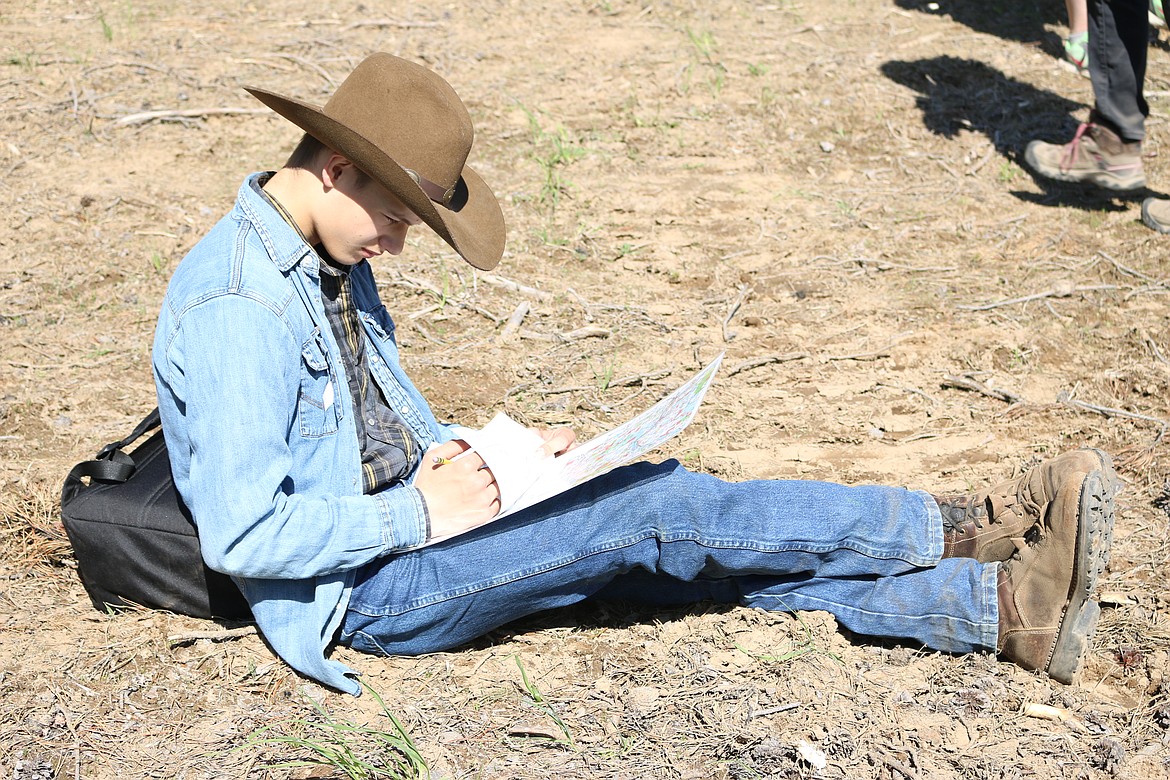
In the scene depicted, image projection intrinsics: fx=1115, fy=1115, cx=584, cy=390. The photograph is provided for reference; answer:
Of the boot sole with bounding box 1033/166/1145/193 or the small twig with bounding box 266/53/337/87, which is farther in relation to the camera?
the small twig with bounding box 266/53/337/87

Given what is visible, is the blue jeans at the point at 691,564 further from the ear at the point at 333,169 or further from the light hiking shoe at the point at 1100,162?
the light hiking shoe at the point at 1100,162

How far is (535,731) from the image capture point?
2.55 m

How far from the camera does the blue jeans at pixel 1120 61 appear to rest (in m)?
5.22

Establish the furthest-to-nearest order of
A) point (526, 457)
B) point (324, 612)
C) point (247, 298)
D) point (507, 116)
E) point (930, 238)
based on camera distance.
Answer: point (507, 116), point (930, 238), point (526, 457), point (324, 612), point (247, 298)

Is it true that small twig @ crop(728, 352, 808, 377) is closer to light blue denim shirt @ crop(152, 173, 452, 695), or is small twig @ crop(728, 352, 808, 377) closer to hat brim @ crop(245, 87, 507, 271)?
hat brim @ crop(245, 87, 507, 271)

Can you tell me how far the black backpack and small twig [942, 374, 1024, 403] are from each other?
2611mm

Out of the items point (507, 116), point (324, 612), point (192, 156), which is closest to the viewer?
point (324, 612)

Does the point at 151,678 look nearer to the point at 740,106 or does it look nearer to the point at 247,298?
the point at 247,298

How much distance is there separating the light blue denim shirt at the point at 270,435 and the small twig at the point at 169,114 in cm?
388

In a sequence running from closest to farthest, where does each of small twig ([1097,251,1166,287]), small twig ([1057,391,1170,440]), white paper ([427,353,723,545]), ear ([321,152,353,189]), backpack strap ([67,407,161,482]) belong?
ear ([321,152,353,189]), white paper ([427,353,723,545]), backpack strap ([67,407,161,482]), small twig ([1057,391,1170,440]), small twig ([1097,251,1166,287])

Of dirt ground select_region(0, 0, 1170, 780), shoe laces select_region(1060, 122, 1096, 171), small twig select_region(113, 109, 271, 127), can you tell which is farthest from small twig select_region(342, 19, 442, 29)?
shoe laces select_region(1060, 122, 1096, 171)

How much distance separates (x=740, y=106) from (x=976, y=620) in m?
4.15

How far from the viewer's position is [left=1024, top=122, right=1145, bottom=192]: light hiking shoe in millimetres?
5406

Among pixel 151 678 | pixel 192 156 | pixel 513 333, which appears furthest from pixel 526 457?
pixel 192 156
